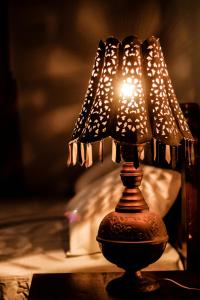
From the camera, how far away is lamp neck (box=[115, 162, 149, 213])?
Answer: 1249 mm

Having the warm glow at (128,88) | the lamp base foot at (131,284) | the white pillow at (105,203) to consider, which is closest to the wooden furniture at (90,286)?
the lamp base foot at (131,284)

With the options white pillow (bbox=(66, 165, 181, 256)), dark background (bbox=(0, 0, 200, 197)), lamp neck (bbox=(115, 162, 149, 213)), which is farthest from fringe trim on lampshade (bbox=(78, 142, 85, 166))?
dark background (bbox=(0, 0, 200, 197))

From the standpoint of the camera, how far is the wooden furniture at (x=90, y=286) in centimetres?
123

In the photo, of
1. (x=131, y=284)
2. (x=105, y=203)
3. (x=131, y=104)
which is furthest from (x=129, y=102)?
(x=105, y=203)

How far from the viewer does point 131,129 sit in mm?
1125

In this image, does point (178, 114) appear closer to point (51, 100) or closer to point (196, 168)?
point (196, 168)

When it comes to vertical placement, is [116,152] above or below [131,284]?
above

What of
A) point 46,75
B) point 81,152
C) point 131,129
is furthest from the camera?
point 46,75

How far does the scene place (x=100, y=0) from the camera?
3.41 meters

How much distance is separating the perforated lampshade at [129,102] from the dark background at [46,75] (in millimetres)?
2169

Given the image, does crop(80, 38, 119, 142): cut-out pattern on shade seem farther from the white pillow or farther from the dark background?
the dark background

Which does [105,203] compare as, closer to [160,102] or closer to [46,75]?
[160,102]

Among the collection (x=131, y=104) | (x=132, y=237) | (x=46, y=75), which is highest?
(x=46, y=75)

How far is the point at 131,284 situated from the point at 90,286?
0.43 ft
